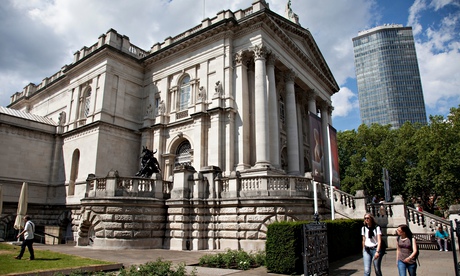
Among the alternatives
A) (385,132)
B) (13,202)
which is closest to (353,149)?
(385,132)

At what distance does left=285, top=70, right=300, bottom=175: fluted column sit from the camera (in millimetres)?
27270

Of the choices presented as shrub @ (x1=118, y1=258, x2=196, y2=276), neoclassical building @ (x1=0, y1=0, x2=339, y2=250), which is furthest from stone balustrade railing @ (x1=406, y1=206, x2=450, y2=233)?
shrub @ (x1=118, y1=258, x2=196, y2=276)

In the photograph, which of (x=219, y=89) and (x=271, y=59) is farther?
(x=271, y=59)

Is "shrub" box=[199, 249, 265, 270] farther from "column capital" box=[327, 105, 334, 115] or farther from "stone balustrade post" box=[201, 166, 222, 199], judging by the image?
"column capital" box=[327, 105, 334, 115]

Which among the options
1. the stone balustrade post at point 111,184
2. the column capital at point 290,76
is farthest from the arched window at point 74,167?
the column capital at point 290,76

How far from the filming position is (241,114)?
25188 mm

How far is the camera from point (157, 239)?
18953mm

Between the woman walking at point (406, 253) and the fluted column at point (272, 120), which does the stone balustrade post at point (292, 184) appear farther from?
the woman walking at point (406, 253)

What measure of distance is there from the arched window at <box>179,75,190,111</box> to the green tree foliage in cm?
2583

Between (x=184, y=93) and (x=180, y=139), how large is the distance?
14.7 feet

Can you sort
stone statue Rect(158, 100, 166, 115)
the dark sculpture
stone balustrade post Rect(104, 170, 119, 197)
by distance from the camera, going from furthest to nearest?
stone statue Rect(158, 100, 166, 115)
the dark sculpture
stone balustrade post Rect(104, 170, 119, 197)

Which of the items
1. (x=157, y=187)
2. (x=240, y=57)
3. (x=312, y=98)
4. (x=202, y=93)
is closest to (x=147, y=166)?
(x=157, y=187)

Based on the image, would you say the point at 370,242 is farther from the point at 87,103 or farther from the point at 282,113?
the point at 87,103

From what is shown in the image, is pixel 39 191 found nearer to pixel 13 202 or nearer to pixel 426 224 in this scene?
pixel 13 202
